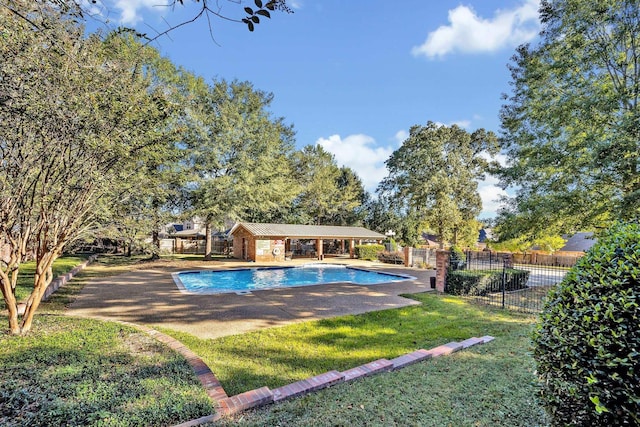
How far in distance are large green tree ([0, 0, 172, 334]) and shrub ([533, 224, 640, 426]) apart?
6.20 meters

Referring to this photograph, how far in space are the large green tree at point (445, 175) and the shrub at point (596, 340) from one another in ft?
88.6

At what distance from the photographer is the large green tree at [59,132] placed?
4523 mm

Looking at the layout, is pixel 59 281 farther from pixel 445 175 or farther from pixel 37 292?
pixel 445 175

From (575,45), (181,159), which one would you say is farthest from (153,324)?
(181,159)

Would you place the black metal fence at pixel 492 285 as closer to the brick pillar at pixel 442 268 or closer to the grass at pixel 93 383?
the brick pillar at pixel 442 268

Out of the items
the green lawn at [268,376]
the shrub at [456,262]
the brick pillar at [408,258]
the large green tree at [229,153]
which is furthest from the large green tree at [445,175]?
the green lawn at [268,376]

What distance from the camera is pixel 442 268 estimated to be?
11680 millimetres

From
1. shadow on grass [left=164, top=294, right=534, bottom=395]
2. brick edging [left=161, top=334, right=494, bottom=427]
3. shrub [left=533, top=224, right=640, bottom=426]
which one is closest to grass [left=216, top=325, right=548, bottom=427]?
brick edging [left=161, top=334, right=494, bottom=427]

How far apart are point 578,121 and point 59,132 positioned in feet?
49.0

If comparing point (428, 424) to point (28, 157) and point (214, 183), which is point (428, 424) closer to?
point (28, 157)

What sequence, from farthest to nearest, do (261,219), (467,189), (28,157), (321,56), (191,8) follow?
(261,219), (467,189), (321,56), (28,157), (191,8)

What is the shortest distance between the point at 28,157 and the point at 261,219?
1115 inches

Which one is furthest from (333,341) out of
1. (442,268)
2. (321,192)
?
(321,192)

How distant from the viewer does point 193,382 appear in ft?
13.0
